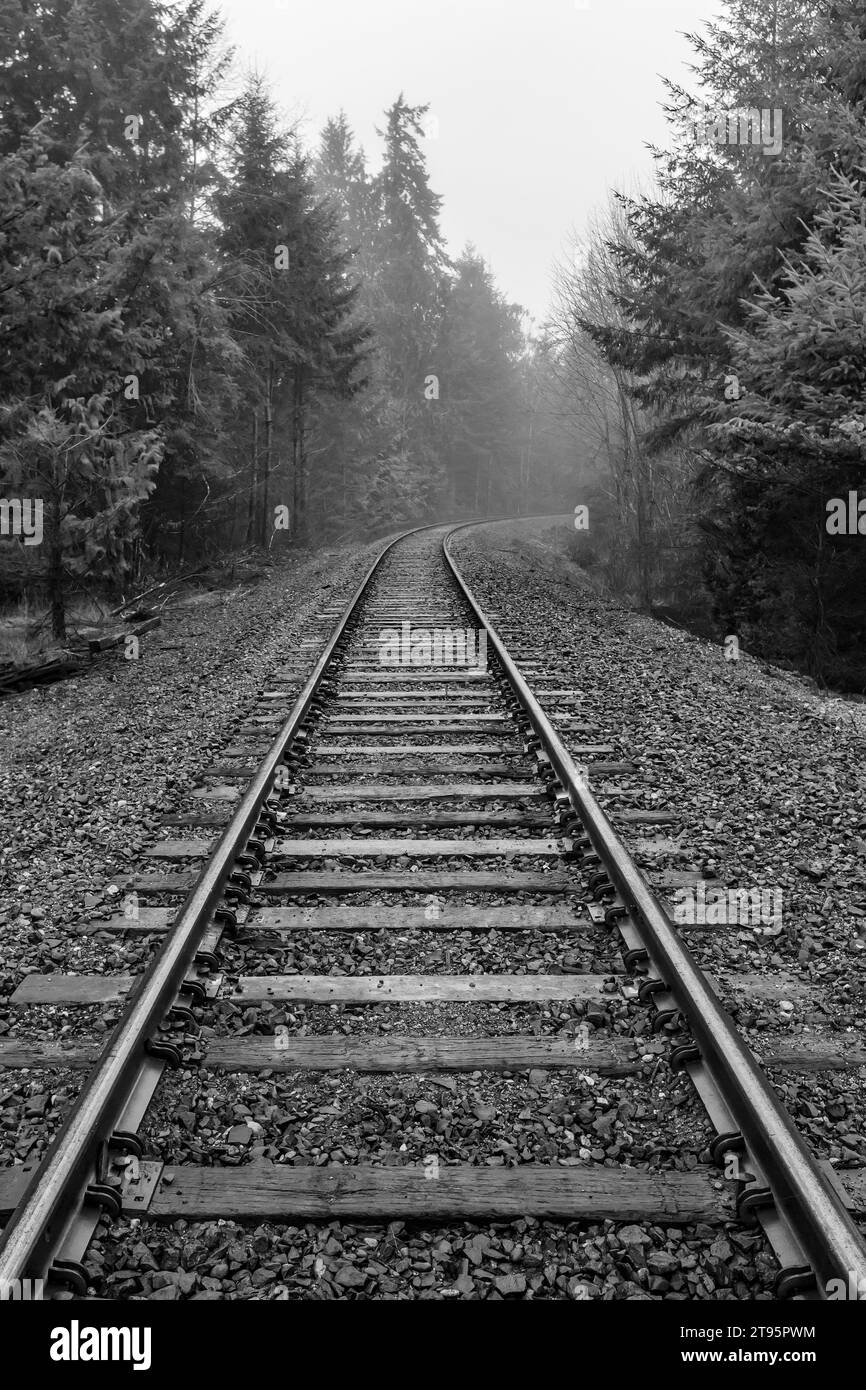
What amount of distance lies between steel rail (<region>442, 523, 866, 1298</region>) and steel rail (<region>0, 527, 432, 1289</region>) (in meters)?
1.70

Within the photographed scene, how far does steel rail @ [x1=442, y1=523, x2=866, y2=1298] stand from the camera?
188 cm

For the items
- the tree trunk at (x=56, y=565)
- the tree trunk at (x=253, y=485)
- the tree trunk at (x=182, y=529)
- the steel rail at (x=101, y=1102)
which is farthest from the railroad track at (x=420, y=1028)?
A: the tree trunk at (x=253, y=485)

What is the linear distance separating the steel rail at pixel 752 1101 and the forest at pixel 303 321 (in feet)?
21.1

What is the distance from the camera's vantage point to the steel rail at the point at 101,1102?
1877 mm

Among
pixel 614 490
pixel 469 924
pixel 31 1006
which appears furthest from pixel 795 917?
pixel 614 490

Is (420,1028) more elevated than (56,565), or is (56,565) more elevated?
(56,565)

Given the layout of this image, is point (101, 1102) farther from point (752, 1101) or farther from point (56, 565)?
point (56, 565)

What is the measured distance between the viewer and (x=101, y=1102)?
2287mm

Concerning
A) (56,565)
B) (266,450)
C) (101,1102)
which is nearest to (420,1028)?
(101,1102)

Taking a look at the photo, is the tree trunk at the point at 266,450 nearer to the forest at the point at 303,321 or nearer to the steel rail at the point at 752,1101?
the forest at the point at 303,321

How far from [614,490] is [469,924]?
28919 millimetres

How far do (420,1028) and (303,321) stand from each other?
872 inches

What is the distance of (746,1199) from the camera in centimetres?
208

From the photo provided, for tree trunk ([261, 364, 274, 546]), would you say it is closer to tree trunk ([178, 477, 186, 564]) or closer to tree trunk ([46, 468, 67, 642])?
tree trunk ([178, 477, 186, 564])
